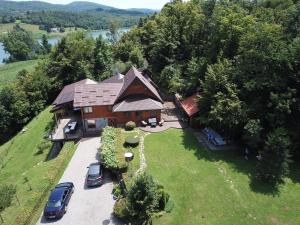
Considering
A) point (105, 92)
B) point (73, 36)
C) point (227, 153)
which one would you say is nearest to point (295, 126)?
point (227, 153)

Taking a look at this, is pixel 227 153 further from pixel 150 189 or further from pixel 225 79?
pixel 150 189

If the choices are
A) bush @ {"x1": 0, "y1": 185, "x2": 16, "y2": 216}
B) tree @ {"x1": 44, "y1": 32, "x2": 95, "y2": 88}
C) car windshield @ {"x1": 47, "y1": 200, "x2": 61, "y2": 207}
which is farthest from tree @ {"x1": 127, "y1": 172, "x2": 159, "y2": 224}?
tree @ {"x1": 44, "y1": 32, "x2": 95, "y2": 88}

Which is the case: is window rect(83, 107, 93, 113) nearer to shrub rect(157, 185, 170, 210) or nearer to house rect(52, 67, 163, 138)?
house rect(52, 67, 163, 138)

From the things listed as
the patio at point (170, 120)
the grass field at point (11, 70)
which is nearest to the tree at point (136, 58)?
the patio at point (170, 120)

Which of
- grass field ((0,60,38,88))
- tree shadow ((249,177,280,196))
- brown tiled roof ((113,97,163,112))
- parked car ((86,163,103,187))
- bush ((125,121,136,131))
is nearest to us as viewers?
tree shadow ((249,177,280,196))

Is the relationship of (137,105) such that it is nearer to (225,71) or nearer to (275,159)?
(225,71)

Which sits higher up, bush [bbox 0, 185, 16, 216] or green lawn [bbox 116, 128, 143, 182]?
green lawn [bbox 116, 128, 143, 182]
